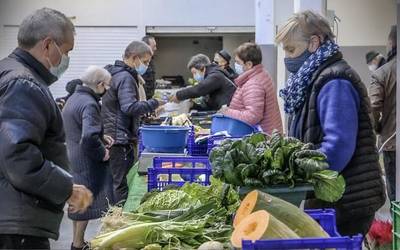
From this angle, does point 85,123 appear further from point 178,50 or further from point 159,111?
point 178,50

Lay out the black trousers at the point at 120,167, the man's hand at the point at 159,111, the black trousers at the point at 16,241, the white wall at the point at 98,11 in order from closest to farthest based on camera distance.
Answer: the black trousers at the point at 16,241 → the black trousers at the point at 120,167 → the man's hand at the point at 159,111 → the white wall at the point at 98,11

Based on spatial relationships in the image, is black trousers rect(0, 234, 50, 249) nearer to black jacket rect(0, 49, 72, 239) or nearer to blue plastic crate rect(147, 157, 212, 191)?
black jacket rect(0, 49, 72, 239)

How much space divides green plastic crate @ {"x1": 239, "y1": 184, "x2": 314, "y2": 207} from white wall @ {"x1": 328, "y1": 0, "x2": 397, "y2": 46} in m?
6.52

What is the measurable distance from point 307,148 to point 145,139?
2.14 meters

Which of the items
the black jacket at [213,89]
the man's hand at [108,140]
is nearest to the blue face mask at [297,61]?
the man's hand at [108,140]

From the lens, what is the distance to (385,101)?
484 cm

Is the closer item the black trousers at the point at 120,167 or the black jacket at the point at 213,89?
the black trousers at the point at 120,167

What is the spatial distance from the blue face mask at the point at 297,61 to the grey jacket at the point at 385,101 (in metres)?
2.24

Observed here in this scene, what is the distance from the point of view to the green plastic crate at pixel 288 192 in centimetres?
216

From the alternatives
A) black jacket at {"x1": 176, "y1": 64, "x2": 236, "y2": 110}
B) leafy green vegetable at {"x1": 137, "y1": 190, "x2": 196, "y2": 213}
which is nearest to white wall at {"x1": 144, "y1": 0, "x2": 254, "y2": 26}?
black jacket at {"x1": 176, "y1": 64, "x2": 236, "y2": 110}

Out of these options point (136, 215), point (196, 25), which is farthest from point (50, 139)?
point (196, 25)

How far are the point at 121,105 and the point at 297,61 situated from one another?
2.66 m

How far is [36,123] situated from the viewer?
7.79ft

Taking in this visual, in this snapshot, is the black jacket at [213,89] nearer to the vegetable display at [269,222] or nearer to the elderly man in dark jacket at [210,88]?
the elderly man in dark jacket at [210,88]
